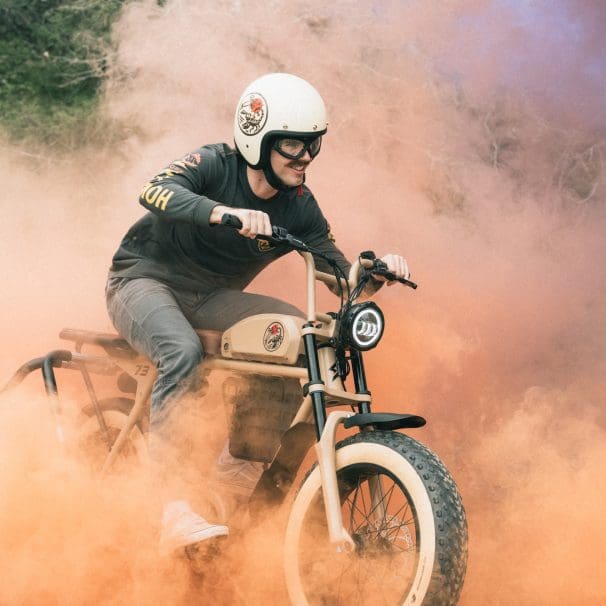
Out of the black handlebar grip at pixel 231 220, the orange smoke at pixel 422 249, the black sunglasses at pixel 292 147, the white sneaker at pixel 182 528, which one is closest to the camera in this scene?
the black handlebar grip at pixel 231 220

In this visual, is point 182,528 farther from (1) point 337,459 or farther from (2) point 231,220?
(2) point 231,220

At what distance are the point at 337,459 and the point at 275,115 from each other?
1.49 metres

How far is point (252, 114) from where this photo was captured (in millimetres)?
3633

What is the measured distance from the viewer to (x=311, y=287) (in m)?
3.27

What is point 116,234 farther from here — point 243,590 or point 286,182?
point 243,590

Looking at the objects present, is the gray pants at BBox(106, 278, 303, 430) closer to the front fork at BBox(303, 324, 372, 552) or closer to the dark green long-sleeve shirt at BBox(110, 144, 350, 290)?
the dark green long-sleeve shirt at BBox(110, 144, 350, 290)

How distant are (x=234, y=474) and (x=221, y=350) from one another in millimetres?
603

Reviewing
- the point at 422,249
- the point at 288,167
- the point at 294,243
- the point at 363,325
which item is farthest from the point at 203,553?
the point at 422,249

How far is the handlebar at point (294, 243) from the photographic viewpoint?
3066 mm

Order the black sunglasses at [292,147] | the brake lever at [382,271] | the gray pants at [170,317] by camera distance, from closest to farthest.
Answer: the brake lever at [382,271]
the gray pants at [170,317]
the black sunglasses at [292,147]

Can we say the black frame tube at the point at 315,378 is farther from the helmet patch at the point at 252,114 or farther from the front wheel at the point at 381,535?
the helmet patch at the point at 252,114

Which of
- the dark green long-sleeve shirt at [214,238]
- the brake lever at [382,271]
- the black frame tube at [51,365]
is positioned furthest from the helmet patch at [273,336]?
the black frame tube at [51,365]

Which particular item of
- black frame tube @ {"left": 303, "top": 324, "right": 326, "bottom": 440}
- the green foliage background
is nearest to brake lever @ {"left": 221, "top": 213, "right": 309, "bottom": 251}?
black frame tube @ {"left": 303, "top": 324, "right": 326, "bottom": 440}

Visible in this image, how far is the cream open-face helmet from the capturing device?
3537mm
